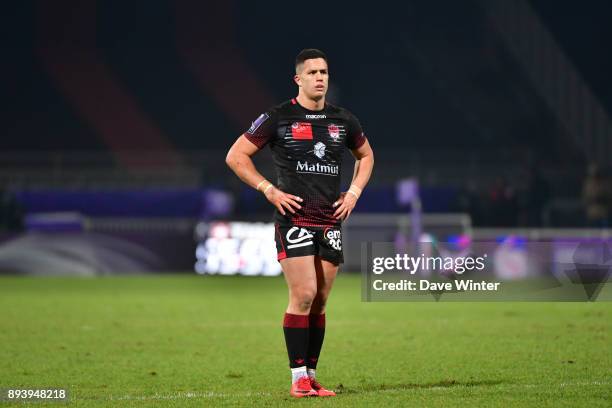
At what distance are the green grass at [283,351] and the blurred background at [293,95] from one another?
1046cm

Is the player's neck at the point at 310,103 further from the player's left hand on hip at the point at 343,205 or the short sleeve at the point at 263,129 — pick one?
the player's left hand on hip at the point at 343,205

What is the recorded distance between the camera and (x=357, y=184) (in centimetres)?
702

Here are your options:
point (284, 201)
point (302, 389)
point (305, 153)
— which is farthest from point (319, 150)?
point (302, 389)

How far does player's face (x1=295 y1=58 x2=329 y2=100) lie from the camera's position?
6.66m

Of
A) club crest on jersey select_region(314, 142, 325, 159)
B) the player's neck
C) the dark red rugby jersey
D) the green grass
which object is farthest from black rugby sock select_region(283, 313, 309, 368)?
the player's neck

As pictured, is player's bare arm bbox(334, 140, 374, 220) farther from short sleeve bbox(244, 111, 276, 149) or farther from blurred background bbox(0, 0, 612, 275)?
blurred background bbox(0, 0, 612, 275)

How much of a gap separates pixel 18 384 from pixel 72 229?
617 inches

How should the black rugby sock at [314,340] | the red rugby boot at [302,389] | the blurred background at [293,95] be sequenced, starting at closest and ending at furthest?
the red rugby boot at [302,389], the black rugby sock at [314,340], the blurred background at [293,95]

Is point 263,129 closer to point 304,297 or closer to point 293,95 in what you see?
point 304,297

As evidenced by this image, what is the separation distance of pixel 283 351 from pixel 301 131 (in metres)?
3.39

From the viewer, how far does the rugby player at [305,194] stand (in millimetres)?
6656

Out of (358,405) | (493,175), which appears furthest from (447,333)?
(493,175)

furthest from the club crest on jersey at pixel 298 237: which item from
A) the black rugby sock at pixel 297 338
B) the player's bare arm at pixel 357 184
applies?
the black rugby sock at pixel 297 338

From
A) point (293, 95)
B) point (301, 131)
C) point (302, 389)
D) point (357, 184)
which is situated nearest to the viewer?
point (302, 389)
